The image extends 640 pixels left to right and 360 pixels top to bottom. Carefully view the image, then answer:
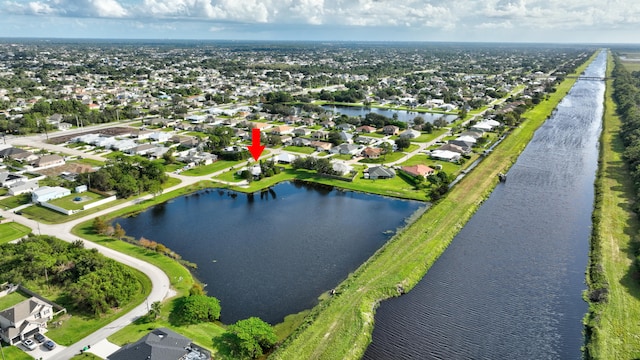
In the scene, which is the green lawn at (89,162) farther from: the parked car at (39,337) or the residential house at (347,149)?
the parked car at (39,337)

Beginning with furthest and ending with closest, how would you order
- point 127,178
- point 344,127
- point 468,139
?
point 344,127 → point 468,139 → point 127,178

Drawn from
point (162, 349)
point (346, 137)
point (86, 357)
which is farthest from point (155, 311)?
point (346, 137)

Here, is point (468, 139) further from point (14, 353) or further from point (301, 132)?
point (14, 353)

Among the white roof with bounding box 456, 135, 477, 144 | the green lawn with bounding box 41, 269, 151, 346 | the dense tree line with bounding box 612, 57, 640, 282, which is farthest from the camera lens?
the white roof with bounding box 456, 135, 477, 144

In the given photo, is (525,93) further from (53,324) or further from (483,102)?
(53,324)

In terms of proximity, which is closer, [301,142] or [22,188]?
[22,188]

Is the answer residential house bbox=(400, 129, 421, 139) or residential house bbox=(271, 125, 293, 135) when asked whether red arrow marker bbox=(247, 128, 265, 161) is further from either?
residential house bbox=(400, 129, 421, 139)

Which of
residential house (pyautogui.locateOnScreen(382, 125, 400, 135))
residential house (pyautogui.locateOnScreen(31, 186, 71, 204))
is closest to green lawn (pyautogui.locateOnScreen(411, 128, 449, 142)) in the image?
residential house (pyautogui.locateOnScreen(382, 125, 400, 135))

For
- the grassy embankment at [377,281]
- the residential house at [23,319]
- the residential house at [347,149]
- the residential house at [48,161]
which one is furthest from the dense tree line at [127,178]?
the grassy embankment at [377,281]
